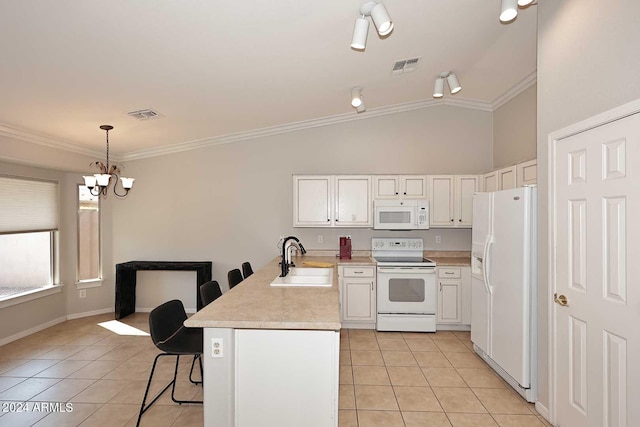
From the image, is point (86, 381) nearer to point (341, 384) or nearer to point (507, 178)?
point (341, 384)

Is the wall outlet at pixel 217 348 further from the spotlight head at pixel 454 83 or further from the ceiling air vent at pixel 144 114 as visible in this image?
the spotlight head at pixel 454 83

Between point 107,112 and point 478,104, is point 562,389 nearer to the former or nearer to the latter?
point 478,104

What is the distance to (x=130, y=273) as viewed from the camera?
16.3ft

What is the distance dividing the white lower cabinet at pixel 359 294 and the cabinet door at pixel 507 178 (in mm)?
1793

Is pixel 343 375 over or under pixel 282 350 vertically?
under

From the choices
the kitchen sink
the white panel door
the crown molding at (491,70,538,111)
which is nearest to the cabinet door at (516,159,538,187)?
the white panel door

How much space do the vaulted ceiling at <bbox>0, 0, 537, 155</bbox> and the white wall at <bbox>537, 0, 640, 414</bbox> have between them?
0.55 metres

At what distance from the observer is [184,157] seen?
5062 millimetres

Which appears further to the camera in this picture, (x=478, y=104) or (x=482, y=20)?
(x=478, y=104)

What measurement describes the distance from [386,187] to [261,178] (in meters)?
1.86

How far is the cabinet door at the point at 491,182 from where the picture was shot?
3973 millimetres

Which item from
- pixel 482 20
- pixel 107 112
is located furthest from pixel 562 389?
pixel 107 112

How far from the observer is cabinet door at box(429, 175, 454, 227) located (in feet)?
14.8

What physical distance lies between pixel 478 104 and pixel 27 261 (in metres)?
6.44
